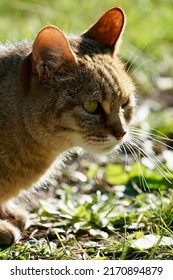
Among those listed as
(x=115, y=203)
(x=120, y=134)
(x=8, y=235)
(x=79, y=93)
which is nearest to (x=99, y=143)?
(x=120, y=134)

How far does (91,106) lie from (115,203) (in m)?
0.86

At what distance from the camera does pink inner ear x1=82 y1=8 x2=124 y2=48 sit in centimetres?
363

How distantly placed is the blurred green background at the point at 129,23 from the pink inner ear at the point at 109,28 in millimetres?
1975

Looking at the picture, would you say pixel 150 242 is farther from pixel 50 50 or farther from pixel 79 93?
pixel 50 50

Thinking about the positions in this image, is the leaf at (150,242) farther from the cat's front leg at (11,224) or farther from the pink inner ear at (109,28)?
the pink inner ear at (109,28)

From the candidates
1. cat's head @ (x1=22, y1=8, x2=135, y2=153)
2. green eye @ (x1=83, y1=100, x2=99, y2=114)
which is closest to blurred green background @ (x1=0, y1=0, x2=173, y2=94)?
cat's head @ (x1=22, y1=8, x2=135, y2=153)

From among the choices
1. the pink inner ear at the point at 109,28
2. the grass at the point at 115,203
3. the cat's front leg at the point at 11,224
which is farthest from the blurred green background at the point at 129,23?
the cat's front leg at the point at 11,224

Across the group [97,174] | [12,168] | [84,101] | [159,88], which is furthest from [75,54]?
[159,88]

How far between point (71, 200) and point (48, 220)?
276 millimetres

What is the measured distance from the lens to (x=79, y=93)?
331cm

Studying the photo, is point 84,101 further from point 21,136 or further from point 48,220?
point 48,220

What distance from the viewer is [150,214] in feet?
12.3

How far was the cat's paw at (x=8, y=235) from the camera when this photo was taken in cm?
349

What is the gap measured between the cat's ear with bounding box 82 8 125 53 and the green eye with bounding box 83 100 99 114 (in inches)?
18.1
